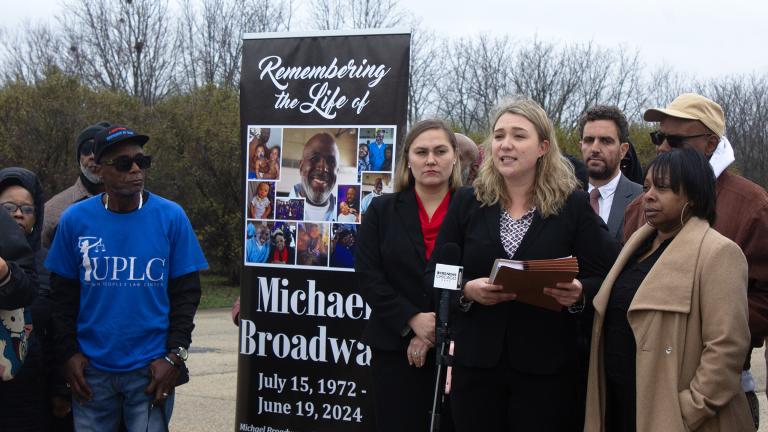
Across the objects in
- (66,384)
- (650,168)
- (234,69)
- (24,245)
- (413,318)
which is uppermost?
(234,69)

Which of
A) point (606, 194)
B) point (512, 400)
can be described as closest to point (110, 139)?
point (512, 400)

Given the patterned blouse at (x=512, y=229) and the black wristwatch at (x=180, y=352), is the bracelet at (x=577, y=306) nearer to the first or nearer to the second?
the patterned blouse at (x=512, y=229)

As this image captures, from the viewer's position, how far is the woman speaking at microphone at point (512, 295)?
3.70 m

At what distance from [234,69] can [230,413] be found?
3380cm

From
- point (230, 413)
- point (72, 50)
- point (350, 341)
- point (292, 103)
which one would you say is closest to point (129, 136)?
point (292, 103)

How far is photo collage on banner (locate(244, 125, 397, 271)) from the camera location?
5.73 m

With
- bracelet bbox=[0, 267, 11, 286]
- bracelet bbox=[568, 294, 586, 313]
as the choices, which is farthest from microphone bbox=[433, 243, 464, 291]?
bracelet bbox=[0, 267, 11, 286]

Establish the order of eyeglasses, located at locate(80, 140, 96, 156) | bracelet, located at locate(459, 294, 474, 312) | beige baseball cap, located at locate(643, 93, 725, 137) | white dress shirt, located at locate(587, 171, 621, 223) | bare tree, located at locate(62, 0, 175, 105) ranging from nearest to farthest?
1. bracelet, located at locate(459, 294, 474, 312)
2. beige baseball cap, located at locate(643, 93, 725, 137)
3. white dress shirt, located at locate(587, 171, 621, 223)
4. eyeglasses, located at locate(80, 140, 96, 156)
5. bare tree, located at locate(62, 0, 175, 105)

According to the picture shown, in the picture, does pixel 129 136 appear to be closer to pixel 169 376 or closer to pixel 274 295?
pixel 169 376

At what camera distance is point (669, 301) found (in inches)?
138

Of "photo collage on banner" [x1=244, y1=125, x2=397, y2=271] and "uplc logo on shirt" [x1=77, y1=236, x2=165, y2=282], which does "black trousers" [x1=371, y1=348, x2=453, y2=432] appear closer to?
"uplc logo on shirt" [x1=77, y1=236, x2=165, y2=282]

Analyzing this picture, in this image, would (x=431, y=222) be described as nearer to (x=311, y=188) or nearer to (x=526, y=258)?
(x=526, y=258)

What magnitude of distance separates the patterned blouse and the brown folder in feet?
0.85

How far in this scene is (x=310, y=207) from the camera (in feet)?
19.3
